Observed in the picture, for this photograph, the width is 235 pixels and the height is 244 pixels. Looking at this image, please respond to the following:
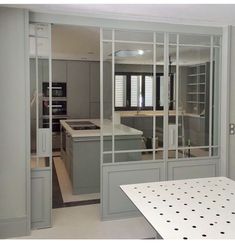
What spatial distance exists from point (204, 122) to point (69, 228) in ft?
7.11

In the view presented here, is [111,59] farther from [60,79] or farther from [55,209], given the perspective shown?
[60,79]

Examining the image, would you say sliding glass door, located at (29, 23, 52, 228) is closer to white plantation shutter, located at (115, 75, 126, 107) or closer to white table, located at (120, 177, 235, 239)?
white plantation shutter, located at (115, 75, 126, 107)

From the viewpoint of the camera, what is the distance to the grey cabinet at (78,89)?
24.5 feet

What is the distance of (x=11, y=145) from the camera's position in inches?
120

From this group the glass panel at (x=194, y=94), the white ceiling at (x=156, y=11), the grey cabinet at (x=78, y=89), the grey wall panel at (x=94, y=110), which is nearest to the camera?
the white ceiling at (x=156, y=11)

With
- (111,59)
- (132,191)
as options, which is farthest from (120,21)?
(132,191)

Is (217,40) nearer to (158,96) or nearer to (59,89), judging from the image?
(158,96)

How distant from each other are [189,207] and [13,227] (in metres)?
2.05

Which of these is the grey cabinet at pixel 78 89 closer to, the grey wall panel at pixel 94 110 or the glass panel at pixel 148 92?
the grey wall panel at pixel 94 110

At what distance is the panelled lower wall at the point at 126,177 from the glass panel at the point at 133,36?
1518 mm

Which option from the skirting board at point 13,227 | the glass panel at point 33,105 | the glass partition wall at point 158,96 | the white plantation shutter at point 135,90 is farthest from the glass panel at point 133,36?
the skirting board at point 13,227

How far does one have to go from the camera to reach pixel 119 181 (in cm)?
355

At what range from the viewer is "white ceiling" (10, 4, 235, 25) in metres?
2.97

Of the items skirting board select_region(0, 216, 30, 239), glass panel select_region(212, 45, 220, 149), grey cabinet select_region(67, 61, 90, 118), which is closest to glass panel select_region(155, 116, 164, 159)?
glass panel select_region(212, 45, 220, 149)
